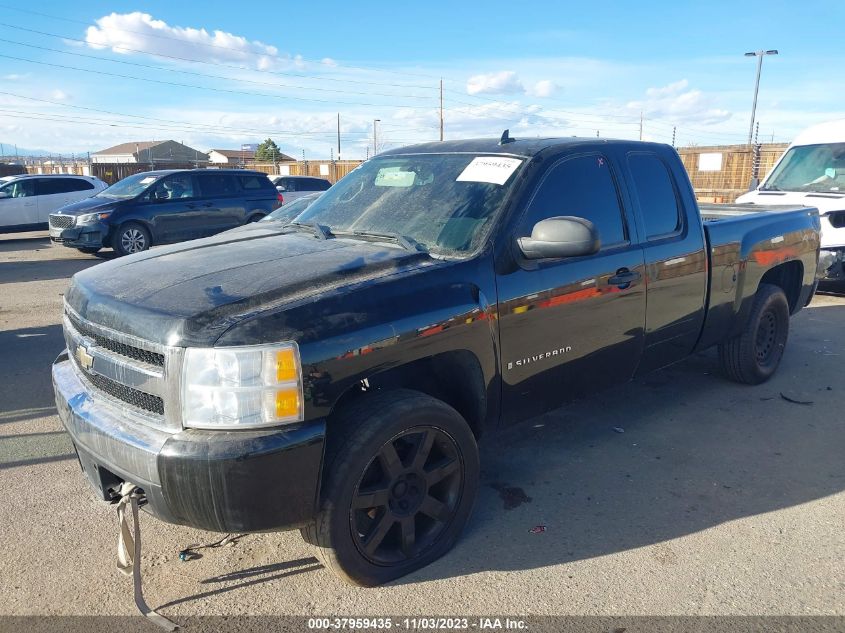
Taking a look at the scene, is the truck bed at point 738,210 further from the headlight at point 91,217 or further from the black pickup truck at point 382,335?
the headlight at point 91,217

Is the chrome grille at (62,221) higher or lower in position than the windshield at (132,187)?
lower

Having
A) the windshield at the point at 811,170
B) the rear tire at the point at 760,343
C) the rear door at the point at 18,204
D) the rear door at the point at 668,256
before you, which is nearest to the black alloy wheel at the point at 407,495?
the rear door at the point at 668,256

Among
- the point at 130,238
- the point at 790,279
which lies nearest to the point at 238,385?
the point at 790,279

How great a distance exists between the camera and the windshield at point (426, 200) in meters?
3.41

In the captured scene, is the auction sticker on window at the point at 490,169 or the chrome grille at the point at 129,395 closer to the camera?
the chrome grille at the point at 129,395

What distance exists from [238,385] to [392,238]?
136 cm

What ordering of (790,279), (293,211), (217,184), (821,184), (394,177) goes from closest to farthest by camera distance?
(394,177)
(293,211)
(790,279)
(821,184)
(217,184)

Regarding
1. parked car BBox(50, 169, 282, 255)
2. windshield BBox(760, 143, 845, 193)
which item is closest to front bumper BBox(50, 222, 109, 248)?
parked car BBox(50, 169, 282, 255)

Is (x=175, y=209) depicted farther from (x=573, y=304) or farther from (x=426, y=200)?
(x=573, y=304)

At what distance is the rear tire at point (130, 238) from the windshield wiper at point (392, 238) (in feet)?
34.9

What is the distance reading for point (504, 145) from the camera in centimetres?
388

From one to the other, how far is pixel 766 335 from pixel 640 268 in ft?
7.58

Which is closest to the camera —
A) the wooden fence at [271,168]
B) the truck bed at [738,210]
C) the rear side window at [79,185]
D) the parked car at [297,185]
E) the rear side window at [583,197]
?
the rear side window at [583,197]

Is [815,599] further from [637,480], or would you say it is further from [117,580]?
[117,580]
